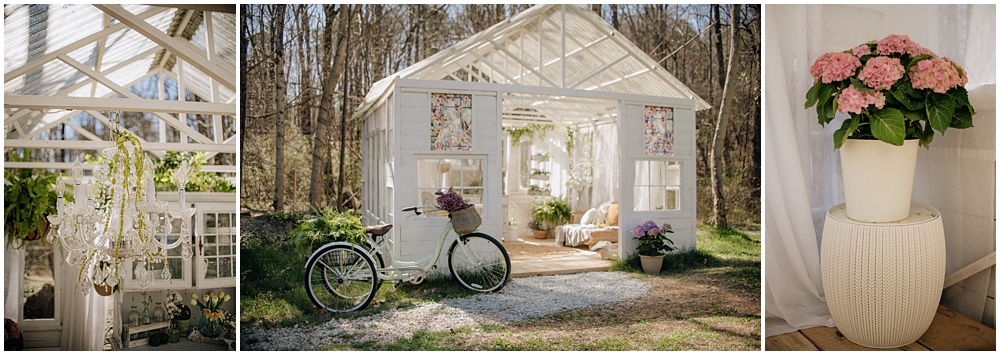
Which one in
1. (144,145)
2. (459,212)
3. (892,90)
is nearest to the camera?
(892,90)

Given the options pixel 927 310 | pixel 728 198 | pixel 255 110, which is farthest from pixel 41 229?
pixel 728 198

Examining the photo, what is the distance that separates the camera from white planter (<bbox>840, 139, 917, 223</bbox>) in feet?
10.5

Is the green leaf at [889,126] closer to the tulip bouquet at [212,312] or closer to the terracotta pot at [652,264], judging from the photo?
the terracotta pot at [652,264]

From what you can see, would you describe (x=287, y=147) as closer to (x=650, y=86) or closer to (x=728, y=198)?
(x=650, y=86)

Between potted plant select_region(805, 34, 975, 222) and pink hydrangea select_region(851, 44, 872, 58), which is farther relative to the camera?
pink hydrangea select_region(851, 44, 872, 58)

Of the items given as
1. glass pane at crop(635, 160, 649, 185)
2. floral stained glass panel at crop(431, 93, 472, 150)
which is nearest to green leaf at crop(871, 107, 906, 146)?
floral stained glass panel at crop(431, 93, 472, 150)

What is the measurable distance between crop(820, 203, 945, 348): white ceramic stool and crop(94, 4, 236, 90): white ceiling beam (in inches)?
129

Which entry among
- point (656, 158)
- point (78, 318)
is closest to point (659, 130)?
point (656, 158)

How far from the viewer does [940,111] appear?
3.09 metres

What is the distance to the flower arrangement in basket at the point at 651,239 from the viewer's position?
5859 millimetres

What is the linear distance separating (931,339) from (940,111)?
1280 mm

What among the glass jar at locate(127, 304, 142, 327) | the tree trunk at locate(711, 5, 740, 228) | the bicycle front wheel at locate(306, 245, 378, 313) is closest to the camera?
the bicycle front wheel at locate(306, 245, 378, 313)

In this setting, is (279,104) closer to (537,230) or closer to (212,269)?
(212,269)

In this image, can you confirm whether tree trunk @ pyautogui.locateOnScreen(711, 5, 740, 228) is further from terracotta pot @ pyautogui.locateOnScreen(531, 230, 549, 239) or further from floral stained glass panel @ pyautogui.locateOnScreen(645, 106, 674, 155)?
floral stained glass panel @ pyautogui.locateOnScreen(645, 106, 674, 155)
